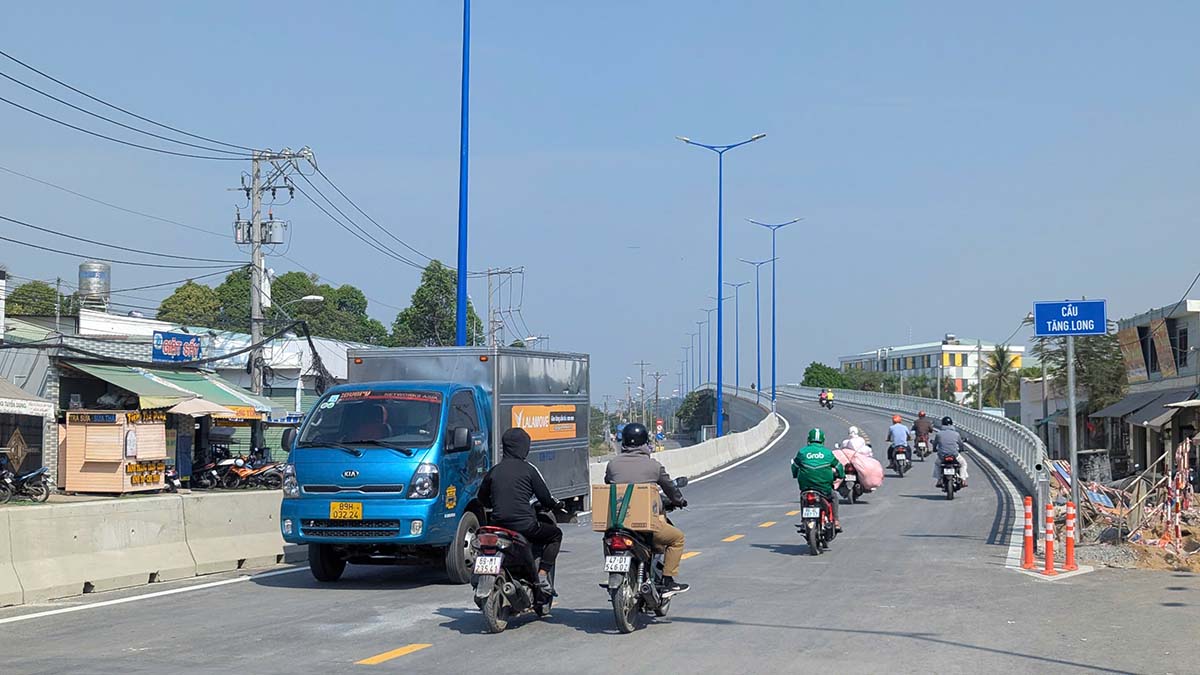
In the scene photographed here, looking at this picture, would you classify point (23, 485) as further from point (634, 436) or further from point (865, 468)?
point (634, 436)

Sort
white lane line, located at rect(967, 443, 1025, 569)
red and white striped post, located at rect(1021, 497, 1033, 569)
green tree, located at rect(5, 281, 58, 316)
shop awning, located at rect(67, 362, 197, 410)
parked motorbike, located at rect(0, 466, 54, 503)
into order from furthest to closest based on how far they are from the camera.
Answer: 1. green tree, located at rect(5, 281, 58, 316)
2. shop awning, located at rect(67, 362, 197, 410)
3. parked motorbike, located at rect(0, 466, 54, 503)
4. white lane line, located at rect(967, 443, 1025, 569)
5. red and white striped post, located at rect(1021, 497, 1033, 569)

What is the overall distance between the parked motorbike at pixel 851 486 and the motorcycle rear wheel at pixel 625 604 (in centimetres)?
1476

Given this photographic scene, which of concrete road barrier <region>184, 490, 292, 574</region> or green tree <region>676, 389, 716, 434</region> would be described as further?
green tree <region>676, 389, 716, 434</region>

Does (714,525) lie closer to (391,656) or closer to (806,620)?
(806,620)

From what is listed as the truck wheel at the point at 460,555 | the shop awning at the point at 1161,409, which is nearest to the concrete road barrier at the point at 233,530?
the truck wheel at the point at 460,555

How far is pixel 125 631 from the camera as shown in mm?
10375

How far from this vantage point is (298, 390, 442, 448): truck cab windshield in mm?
13789

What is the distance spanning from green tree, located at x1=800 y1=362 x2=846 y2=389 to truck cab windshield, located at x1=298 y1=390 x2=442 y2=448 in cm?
15193

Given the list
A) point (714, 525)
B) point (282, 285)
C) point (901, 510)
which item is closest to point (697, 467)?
point (901, 510)

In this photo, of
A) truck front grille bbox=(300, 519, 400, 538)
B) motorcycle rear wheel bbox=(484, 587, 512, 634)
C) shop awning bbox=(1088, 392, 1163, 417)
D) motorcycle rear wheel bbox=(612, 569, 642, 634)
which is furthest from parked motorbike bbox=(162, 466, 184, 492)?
shop awning bbox=(1088, 392, 1163, 417)

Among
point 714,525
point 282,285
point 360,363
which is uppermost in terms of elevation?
point 282,285

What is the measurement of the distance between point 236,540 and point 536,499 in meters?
6.13

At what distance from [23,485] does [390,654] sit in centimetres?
2297

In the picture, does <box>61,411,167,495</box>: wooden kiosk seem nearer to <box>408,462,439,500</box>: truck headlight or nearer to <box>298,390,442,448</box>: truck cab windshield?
<box>298,390,442,448</box>: truck cab windshield
